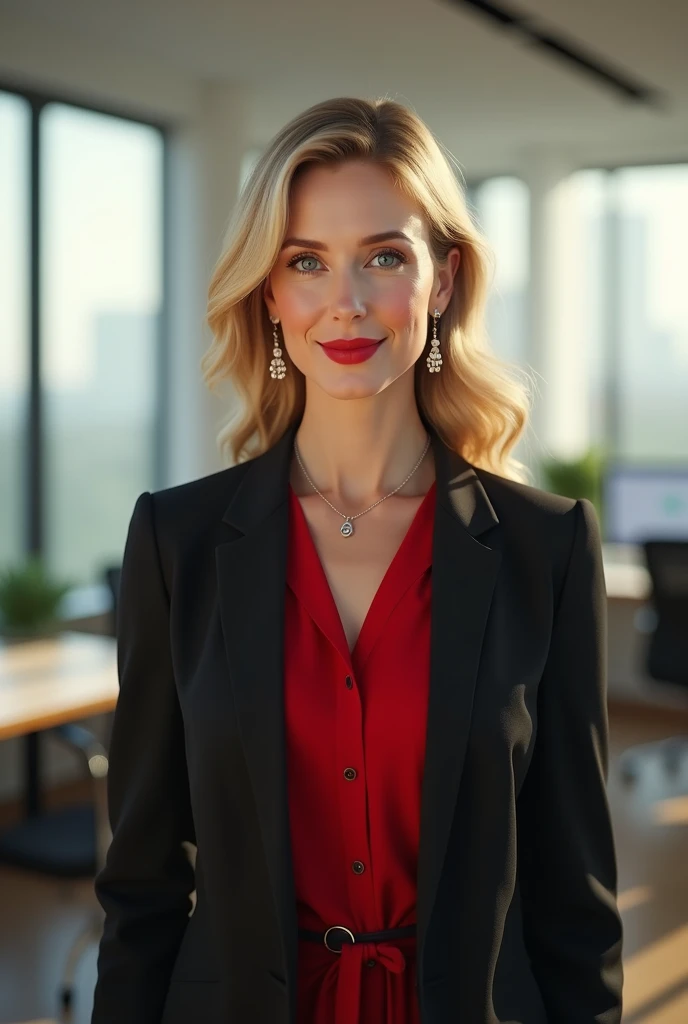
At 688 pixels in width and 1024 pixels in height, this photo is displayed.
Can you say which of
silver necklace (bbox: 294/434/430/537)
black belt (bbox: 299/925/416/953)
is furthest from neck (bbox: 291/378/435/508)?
black belt (bbox: 299/925/416/953)

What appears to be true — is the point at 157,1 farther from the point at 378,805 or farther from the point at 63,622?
the point at 378,805

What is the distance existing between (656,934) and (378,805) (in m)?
2.83

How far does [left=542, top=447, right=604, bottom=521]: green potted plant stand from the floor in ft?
6.09

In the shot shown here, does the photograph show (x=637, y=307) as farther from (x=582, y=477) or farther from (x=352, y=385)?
(x=352, y=385)

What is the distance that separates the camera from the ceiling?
467 cm

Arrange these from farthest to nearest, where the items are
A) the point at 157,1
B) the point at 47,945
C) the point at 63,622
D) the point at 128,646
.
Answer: the point at 63,622, the point at 157,1, the point at 47,945, the point at 128,646

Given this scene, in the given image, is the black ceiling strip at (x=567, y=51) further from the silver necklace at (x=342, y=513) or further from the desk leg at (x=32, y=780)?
the silver necklace at (x=342, y=513)

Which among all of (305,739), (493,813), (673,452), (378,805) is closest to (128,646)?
(305,739)

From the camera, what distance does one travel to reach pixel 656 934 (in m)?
3.79

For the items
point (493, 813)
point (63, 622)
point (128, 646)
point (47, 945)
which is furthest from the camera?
point (63, 622)

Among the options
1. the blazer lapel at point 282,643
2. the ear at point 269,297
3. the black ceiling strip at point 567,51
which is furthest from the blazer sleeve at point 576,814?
the black ceiling strip at point 567,51

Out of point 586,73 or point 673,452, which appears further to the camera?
point 673,452

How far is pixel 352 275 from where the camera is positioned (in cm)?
136

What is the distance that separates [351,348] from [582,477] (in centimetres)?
547
